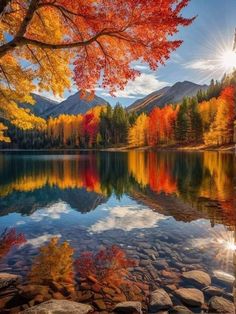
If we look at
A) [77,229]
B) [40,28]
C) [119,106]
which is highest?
[119,106]

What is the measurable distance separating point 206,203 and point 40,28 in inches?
546

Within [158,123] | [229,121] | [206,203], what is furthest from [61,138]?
[206,203]

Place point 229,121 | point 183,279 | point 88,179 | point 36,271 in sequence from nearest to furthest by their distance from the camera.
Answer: point 183,279
point 36,271
point 88,179
point 229,121

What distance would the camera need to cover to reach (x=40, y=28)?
12297 mm

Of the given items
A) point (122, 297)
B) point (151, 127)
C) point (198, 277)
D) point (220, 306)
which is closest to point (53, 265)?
point (122, 297)

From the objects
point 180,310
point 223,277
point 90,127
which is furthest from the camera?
point 90,127

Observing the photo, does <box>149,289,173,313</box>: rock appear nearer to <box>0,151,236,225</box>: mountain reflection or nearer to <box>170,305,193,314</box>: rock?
<box>170,305,193,314</box>: rock

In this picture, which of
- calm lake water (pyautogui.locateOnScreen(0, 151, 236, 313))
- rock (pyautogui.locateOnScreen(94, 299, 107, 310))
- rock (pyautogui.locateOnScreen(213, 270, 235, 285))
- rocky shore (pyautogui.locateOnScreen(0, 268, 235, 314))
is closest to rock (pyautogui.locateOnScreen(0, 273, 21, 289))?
rocky shore (pyautogui.locateOnScreen(0, 268, 235, 314))

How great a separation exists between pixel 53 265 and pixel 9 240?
396 cm

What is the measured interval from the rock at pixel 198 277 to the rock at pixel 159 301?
1179mm

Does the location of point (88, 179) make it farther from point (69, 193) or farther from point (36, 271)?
point (36, 271)

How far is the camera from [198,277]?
8141 mm

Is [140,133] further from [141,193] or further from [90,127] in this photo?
[141,193]

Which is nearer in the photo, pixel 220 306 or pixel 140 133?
pixel 220 306
